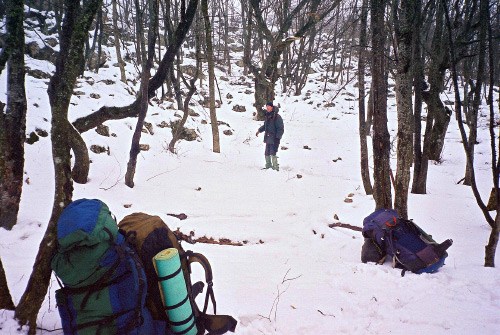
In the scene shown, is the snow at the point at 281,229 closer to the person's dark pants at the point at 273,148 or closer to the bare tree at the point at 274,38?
the person's dark pants at the point at 273,148

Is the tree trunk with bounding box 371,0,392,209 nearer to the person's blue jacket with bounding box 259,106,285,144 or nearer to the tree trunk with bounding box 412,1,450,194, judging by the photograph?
the tree trunk with bounding box 412,1,450,194

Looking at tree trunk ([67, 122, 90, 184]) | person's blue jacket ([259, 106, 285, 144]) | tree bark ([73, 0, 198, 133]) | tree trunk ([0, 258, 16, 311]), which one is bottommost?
tree trunk ([0, 258, 16, 311])

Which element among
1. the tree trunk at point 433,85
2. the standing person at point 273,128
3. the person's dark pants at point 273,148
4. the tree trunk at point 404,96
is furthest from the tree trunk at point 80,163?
the tree trunk at point 433,85

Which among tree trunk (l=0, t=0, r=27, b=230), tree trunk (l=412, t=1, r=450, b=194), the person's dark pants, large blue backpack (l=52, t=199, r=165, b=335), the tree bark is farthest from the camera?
the person's dark pants

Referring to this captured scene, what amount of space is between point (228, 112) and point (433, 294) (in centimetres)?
1704

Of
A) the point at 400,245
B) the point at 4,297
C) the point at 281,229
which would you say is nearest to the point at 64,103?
the point at 4,297

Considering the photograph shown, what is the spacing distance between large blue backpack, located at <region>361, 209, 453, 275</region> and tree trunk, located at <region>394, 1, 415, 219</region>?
2.85 ft

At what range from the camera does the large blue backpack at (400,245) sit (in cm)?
352

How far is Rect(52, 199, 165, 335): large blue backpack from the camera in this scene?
5.95 feet

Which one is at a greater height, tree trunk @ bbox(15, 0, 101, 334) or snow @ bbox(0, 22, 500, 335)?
tree trunk @ bbox(15, 0, 101, 334)

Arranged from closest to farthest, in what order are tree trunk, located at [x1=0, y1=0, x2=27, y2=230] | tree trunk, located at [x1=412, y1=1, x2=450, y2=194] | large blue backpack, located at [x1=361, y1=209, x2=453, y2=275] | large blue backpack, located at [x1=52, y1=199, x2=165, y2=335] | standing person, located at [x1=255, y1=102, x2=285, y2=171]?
large blue backpack, located at [x1=52, y1=199, x2=165, y2=335], large blue backpack, located at [x1=361, y1=209, x2=453, y2=275], tree trunk, located at [x1=0, y1=0, x2=27, y2=230], tree trunk, located at [x1=412, y1=1, x2=450, y2=194], standing person, located at [x1=255, y1=102, x2=285, y2=171]

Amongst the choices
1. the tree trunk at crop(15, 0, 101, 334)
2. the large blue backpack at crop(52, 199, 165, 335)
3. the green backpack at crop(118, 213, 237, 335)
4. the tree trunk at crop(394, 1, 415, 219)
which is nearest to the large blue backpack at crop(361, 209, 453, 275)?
the tree trunk at crop(394, 1, 415, 219)

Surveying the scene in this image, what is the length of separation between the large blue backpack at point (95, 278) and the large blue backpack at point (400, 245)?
111 inches

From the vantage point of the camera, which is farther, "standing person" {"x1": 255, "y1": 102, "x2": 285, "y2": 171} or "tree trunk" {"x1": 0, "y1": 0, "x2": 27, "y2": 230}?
"standing person" {"x1": 255, "y1": 102, "x2": 285, "y2": 171}
